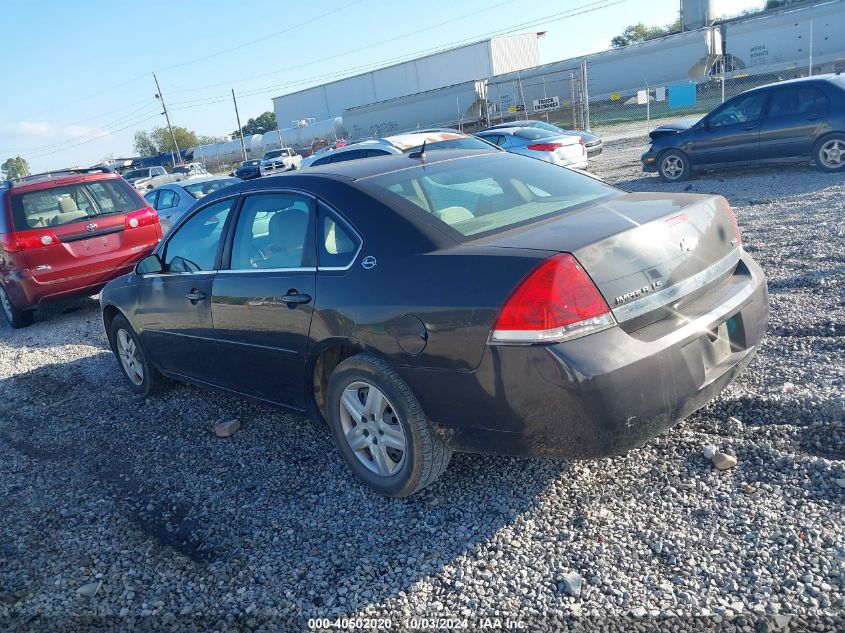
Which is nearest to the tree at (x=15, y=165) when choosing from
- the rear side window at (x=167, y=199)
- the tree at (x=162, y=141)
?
the tree at (x=162, y=141)

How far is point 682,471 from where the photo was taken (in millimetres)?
3273

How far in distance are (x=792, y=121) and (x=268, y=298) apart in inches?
427

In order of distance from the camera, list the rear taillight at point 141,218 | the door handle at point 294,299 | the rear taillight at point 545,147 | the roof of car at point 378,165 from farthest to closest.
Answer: the rear taillight at point 545,147
the rear taillight at point 141,218
the roof of car at point 378,165
the door handle at point 294,299

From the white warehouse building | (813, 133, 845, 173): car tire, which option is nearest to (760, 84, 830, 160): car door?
(813, 133, 845, 173): car tire

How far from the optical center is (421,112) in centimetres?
4922

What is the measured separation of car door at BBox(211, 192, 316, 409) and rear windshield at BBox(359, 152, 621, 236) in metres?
0.53

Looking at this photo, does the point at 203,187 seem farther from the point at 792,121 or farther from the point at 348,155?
the point at 792,121

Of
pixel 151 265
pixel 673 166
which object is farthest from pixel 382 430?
pixel 673 166

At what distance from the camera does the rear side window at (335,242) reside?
3371mm

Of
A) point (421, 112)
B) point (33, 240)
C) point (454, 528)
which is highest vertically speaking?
point (421, 112)

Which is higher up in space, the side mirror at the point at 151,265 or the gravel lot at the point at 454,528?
the side mirror at the point at 151,265

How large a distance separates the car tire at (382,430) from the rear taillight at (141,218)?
20.3 ft

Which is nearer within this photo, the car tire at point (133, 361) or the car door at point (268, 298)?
the car door at point (268, 298)

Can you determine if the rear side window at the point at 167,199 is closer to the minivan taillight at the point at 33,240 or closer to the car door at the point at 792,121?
the minivan taillight at the point at 33,240
